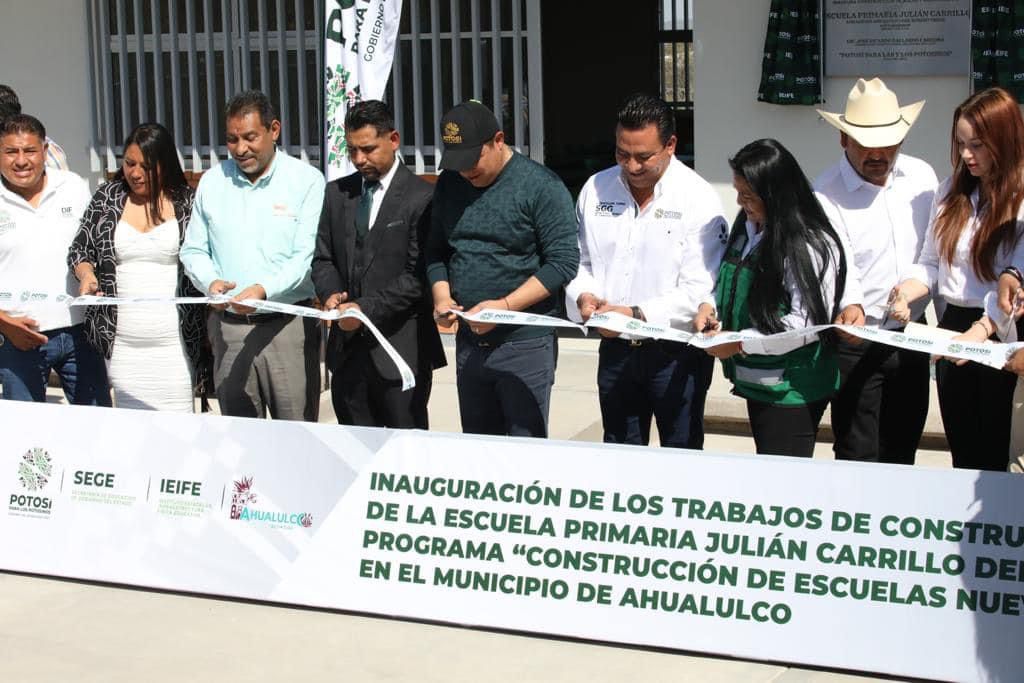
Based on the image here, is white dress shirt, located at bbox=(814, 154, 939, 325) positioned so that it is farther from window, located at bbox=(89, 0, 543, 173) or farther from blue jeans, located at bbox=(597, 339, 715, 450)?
window, located at bbox=(89, 0, 543, 173)

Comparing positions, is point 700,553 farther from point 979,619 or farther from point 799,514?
point 979,619

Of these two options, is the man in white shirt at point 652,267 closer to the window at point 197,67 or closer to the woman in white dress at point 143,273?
the woman in white dress at point 143,273

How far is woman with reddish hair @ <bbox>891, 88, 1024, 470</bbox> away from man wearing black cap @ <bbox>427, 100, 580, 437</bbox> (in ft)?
4.27

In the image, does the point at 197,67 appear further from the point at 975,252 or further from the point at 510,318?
the point at 975,252

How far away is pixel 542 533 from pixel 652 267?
113 cm

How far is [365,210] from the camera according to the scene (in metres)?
5.53

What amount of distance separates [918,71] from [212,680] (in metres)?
6.02

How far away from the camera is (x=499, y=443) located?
15.4ft

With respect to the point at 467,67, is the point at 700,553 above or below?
below

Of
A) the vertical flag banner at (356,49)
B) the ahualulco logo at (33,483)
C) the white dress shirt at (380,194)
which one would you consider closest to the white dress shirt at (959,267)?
the white dress shirt at (380,194)

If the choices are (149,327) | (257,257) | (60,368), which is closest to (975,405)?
(257,257)

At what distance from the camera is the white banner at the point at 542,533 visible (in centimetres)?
425

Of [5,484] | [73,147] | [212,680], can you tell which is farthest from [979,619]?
[73,147]

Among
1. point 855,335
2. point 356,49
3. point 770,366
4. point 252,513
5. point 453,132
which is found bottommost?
point 252,513
